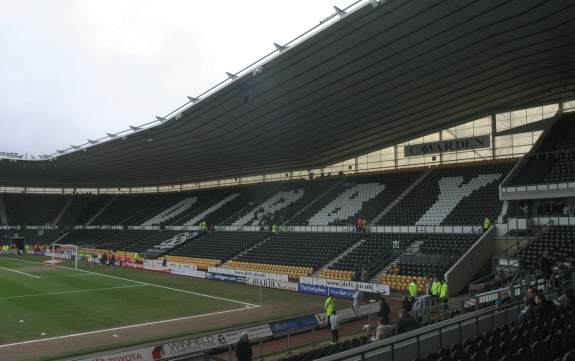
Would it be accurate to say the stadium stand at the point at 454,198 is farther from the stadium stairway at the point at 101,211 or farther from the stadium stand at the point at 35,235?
the stadium stand at the point at 35,235

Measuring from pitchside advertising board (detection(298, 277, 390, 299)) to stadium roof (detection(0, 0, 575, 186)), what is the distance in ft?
37.0

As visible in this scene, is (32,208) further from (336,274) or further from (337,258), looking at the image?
(336,274)

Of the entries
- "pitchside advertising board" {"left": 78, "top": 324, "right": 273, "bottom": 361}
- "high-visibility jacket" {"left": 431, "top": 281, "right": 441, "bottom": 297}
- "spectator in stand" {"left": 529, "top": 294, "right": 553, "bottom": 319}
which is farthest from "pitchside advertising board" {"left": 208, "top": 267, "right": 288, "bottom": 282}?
"spectator in stand" {"left": 529, "top": 294, "right": 553, "bottom": 319}

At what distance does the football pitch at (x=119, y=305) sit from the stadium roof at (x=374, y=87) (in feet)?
38.2

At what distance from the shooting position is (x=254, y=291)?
3094 cm

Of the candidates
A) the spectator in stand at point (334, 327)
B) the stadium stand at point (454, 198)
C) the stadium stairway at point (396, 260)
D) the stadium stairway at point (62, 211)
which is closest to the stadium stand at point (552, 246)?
the stadium stand at point (454, 198)

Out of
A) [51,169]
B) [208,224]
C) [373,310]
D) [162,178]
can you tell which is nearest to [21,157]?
[51,169]

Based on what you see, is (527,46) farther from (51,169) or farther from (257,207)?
(51,169)

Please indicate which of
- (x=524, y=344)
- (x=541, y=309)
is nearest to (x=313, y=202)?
(x=541, y=309)

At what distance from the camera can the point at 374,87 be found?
28750 millimetres

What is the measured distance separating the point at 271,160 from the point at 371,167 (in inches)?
392

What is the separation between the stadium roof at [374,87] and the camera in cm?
2070

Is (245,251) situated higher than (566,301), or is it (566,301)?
(566,301)

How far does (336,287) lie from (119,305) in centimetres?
1197
